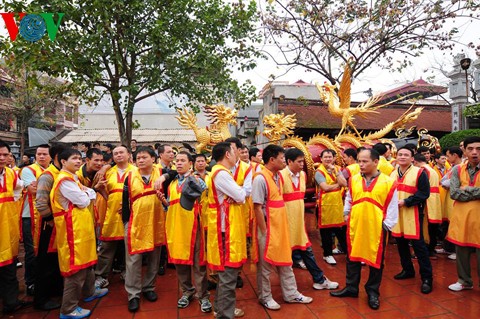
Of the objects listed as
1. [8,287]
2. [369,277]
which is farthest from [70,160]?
[369,277]

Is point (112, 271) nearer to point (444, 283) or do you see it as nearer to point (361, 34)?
point (444, 283)

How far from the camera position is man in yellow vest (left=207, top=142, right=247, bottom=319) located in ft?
10.6

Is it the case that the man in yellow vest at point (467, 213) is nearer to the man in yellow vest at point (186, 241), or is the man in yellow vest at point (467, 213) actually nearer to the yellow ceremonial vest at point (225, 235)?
the yellow ceremonial vest at point (225, 235)

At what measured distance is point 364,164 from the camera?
3.70m

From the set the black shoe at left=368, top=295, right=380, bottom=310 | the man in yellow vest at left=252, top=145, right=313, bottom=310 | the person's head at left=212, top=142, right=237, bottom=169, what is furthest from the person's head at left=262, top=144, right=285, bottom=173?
the black shoe at left=368, top=295, right=380, bottom=310

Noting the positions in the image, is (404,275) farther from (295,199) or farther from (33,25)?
(33,25)

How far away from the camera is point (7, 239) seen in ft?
11.8

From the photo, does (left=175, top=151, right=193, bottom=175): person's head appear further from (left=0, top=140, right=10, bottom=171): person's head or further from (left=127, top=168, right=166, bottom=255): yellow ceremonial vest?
(left=0, top=140, right=10, bottom=171): person's head

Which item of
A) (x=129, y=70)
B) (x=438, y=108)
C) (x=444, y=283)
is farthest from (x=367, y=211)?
(x=438, y=108)

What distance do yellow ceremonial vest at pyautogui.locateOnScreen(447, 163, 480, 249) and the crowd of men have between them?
1cm

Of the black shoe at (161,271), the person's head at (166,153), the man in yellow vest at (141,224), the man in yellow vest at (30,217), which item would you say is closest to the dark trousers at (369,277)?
the man in yellow vest at (141,224)

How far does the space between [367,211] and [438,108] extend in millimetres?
14962

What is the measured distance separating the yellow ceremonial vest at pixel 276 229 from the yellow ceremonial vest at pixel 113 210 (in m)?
1.88

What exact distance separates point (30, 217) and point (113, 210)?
108 cm
